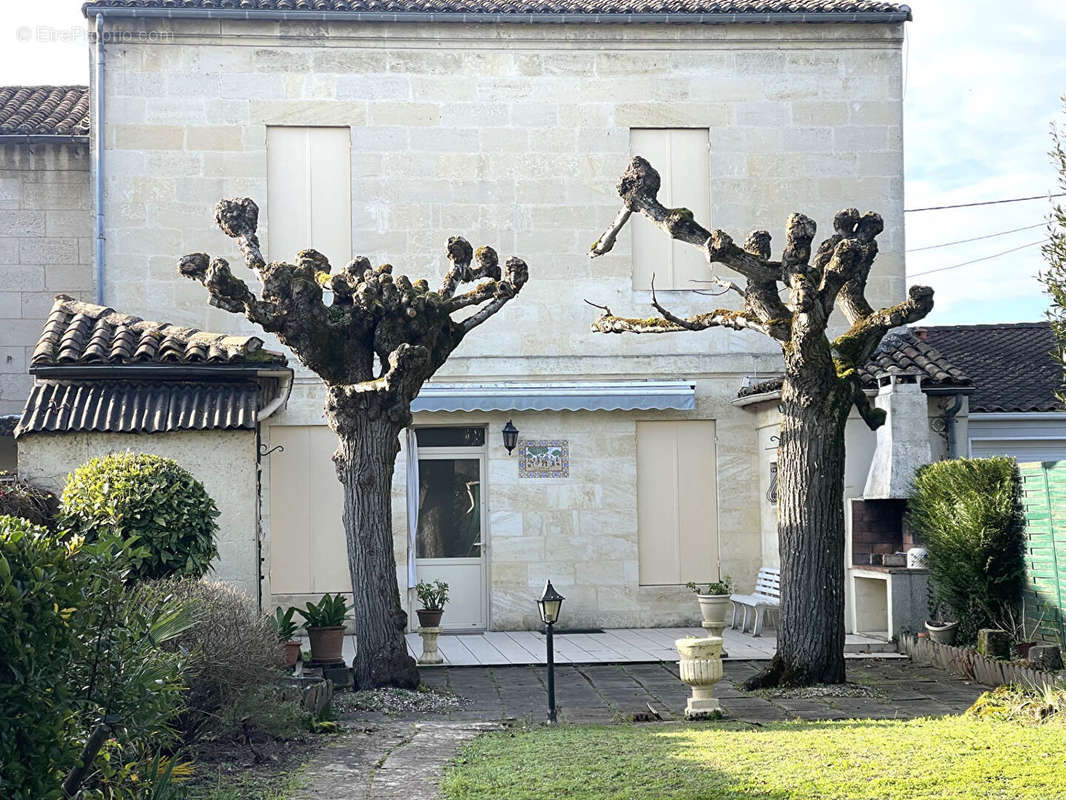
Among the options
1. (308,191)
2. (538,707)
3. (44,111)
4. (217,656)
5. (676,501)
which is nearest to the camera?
(217,656)

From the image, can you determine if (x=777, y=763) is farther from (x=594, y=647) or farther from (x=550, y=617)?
(x=594, y=647)

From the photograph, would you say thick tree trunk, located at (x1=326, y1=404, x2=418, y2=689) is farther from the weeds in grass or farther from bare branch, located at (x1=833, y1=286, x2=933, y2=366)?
the weeds in grass

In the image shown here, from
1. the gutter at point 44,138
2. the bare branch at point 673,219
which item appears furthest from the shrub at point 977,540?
the gutter at point 44,138

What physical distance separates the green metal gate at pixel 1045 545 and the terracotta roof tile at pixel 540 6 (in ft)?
24.3

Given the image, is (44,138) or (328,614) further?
(44,138)

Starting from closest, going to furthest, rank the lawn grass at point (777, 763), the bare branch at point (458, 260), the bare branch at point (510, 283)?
the lawn grass at point (777, 763), the bare branch at point (510, 283), the bare branch at point (458, 260)

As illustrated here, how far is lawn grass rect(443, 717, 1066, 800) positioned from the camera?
6855 mm

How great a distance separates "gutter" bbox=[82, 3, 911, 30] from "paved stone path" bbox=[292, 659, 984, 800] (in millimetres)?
8308

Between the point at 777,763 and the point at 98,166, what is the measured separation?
1180 centimetres

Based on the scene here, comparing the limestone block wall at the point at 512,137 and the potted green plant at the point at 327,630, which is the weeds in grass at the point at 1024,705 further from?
the limestone block wall at the point at 512,137

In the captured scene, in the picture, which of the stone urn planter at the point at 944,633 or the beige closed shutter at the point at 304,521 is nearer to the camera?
the stone urn planter at the point at 944,633

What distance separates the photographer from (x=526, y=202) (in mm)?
16422

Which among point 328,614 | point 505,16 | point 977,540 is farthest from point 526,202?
point 977,540

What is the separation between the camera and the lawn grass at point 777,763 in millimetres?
6855
